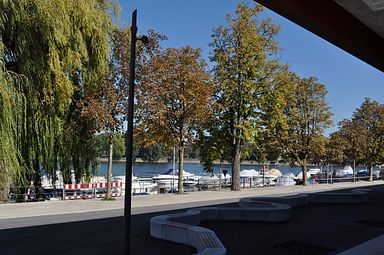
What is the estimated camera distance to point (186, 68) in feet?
81.1

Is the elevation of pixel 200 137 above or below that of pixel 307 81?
below

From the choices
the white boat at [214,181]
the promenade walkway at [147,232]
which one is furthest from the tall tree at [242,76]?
the promenade walkway at [147,232]

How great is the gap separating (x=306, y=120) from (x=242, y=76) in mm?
11241

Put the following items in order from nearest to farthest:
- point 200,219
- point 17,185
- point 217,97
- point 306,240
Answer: point 306,240 < point 200,219 < point 17,185 < point 217,97

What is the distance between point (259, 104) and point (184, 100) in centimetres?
784

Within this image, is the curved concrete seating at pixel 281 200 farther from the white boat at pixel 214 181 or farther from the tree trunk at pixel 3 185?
the white boat at pixel 214 181

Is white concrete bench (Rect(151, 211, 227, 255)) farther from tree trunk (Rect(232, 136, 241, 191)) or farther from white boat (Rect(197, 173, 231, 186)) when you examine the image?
white boat (Rect(197, 173, 231, 186))

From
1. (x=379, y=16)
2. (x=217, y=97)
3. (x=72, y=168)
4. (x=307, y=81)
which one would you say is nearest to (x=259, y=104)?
(x=217, y=97)

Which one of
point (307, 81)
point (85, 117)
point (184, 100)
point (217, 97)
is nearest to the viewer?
point (85, 117)

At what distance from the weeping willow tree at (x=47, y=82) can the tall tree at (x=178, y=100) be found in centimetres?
327

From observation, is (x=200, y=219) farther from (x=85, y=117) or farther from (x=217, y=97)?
(x=217, y=97)

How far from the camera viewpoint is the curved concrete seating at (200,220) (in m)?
8.30

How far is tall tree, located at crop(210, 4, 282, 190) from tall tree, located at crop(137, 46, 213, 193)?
13.0 feet

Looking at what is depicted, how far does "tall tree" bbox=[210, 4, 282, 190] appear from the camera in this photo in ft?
97.7
